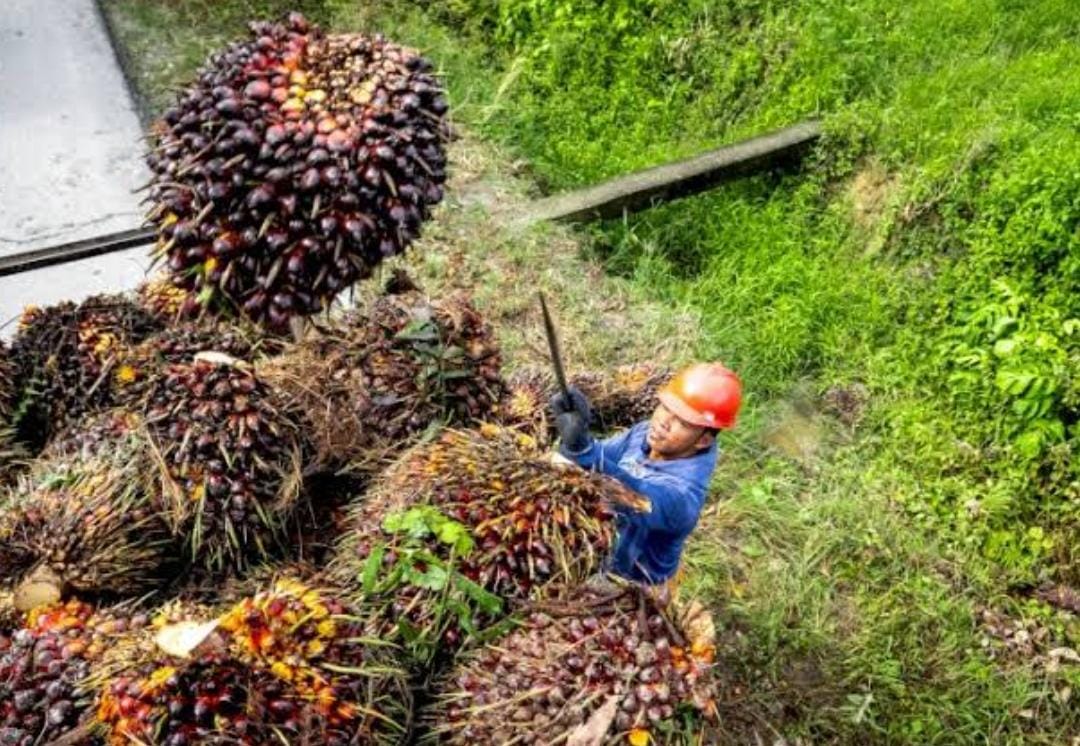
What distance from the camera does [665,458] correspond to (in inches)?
112

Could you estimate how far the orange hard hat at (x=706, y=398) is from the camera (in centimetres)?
267

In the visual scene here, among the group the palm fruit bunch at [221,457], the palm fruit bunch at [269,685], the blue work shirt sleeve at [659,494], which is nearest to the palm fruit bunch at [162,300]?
the palm fruit bunch at [221,457]

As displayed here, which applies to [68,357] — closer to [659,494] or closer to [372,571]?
[372,571]

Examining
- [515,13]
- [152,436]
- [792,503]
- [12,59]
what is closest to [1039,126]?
[792,503]

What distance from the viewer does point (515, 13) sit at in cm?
640

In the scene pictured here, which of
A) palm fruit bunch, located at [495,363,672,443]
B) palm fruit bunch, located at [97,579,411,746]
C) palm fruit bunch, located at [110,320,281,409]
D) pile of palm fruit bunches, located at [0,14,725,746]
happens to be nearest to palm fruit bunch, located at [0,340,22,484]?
pile of palm fruit bunches, located at [0,14,725,746]

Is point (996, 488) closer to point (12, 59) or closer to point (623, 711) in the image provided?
point (623, 711)

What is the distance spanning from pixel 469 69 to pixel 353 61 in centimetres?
444

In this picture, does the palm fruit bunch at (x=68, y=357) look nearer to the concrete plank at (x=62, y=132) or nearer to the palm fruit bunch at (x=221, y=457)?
the palm fruit bunch at (x=221, y=457)

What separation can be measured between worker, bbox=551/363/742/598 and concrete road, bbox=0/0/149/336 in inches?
101

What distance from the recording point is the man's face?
2.74 metres

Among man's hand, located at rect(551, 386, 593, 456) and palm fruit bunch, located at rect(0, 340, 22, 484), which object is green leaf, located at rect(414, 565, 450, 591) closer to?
man's hand, located at rect(551, 386, 593, 456)

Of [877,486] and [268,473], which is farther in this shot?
[877,486]

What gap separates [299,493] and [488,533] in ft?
1.77
